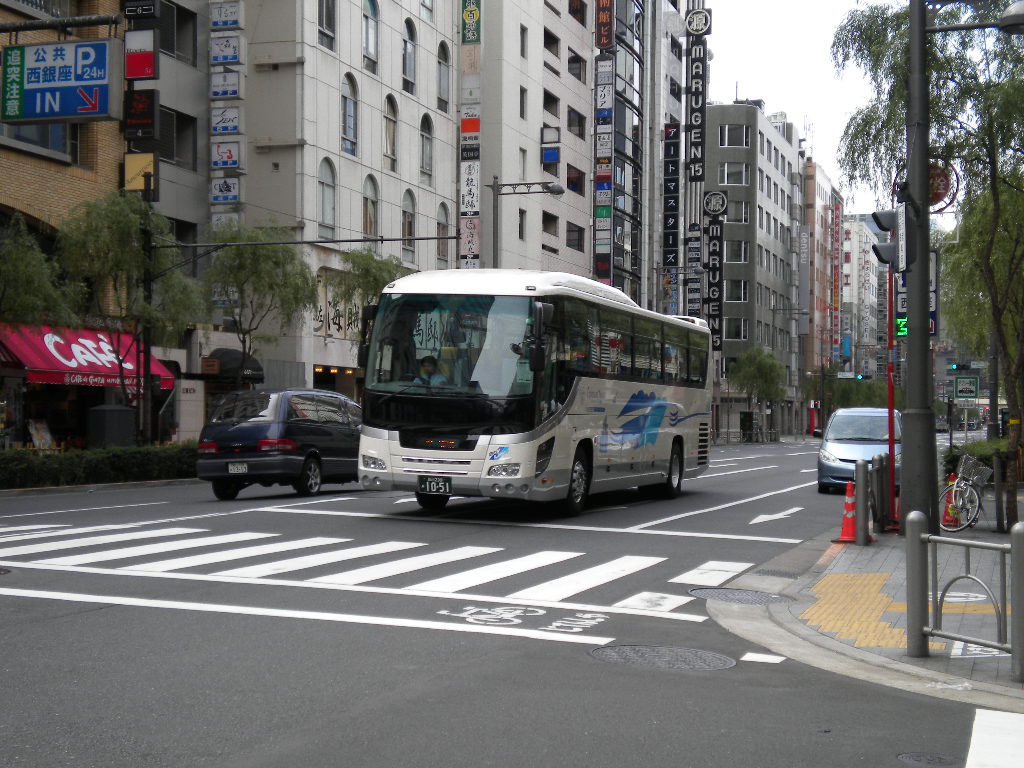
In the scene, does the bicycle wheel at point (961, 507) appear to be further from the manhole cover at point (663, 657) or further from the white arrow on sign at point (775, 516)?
the manhole cover at point (663, 657)

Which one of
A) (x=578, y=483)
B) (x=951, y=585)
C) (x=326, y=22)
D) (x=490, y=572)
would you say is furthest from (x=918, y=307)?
(x=326, y=22)

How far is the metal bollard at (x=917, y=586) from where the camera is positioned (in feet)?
27.0

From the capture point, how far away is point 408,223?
50094 millimetres

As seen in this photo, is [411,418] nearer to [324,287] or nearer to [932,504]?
[932,504]

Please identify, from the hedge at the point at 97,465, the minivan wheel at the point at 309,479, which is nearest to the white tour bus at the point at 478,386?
the minivan wheel at the point at 309,479

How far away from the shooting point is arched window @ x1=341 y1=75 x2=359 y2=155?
44.9m

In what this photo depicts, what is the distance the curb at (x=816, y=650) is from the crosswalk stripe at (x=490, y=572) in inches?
80.1

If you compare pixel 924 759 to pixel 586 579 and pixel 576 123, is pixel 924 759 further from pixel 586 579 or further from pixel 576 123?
pixel 576 123

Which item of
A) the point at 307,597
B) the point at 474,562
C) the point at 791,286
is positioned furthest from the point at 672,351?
the point at 791,286

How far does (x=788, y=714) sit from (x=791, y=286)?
11213 centimetres

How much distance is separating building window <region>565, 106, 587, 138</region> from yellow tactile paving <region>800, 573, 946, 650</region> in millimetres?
58464

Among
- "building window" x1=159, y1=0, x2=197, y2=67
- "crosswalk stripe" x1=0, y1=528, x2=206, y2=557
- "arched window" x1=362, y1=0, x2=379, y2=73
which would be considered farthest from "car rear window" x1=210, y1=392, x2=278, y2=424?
"arched window" x1=362, y1=0, x2=379, y2=73

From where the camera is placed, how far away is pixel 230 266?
3422 centimetres

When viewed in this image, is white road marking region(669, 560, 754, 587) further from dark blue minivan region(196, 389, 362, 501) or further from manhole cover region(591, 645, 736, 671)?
dark blue minivan region(196, 389, 362, 501)
